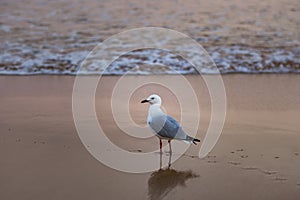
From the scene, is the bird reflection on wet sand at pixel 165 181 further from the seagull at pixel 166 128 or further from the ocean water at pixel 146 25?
the ocean water at pixel 146 25

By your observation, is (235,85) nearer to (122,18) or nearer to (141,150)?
(141,150)

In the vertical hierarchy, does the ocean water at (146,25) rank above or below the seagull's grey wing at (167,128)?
above

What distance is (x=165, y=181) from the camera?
2.78m

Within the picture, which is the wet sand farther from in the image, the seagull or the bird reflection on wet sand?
the seagull

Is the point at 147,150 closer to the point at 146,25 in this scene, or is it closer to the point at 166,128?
the point at 166,128

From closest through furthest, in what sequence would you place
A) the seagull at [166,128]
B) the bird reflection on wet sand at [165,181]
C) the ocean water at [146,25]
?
1. the bird reflection on wet sand at [165,181]
2. the seagull at [166,128]
3. the ocean water at [146,25]

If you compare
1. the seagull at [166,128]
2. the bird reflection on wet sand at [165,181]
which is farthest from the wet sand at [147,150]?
the seagull at [166,128]

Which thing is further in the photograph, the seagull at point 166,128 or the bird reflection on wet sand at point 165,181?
the seagull at point 166,128

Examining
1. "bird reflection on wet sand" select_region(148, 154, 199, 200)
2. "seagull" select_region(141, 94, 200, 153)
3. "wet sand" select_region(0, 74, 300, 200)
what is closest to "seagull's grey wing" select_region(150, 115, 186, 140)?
"seagull" select_region(141, 94, 200, 153)

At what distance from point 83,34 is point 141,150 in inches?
265

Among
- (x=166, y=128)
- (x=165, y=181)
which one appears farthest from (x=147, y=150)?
(x=165, y=181)

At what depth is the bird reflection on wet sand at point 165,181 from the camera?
2.57m

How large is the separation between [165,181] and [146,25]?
801cm

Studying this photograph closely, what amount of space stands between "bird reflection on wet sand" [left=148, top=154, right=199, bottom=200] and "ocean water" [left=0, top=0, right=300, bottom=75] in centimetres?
403
